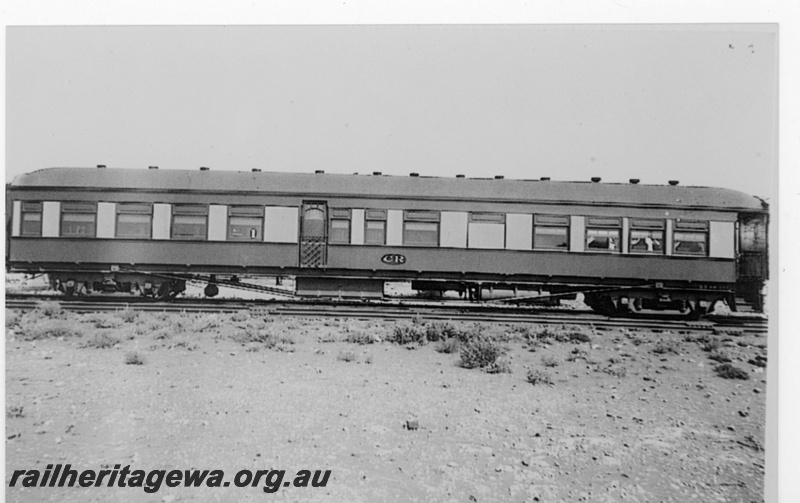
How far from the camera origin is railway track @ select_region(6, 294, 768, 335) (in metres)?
7.54

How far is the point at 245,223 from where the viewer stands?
340 inches

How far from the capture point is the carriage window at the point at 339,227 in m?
8.70

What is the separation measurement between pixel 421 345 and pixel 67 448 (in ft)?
12.5

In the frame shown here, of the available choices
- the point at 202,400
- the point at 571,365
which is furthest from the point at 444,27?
the point at 202,400

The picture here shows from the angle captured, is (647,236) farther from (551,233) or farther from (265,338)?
(265,338)

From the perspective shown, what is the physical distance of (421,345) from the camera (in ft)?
20.7

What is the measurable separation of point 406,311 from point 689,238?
16.2 feet

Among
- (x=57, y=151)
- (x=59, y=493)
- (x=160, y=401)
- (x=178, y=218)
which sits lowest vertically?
(x=59, y=493)

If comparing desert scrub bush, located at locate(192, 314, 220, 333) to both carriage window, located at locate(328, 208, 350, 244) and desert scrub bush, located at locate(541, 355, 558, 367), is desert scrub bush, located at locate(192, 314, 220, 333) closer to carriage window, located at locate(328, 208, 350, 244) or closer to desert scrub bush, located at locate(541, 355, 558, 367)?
carriage window, located at locate(328, 208, 350, 244)

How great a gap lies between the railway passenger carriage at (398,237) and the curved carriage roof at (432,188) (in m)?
0.02

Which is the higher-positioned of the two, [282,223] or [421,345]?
[282,223]

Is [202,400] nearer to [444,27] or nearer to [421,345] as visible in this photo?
[421,345]

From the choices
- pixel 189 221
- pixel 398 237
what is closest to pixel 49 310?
pixel 189 221

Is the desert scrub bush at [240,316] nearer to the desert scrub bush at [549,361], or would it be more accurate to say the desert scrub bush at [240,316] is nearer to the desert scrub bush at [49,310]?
the desert scrub bush at [49,310]
